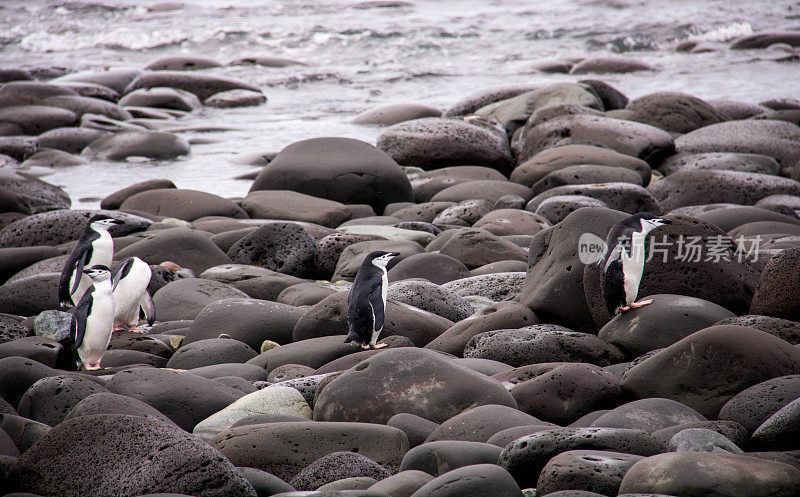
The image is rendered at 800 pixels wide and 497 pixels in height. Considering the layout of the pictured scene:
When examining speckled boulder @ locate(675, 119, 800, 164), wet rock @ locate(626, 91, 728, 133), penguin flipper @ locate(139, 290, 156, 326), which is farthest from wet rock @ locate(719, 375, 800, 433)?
wet rock @ locate(626, 91, 728, 133)

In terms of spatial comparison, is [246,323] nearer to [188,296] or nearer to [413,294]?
[188,296]

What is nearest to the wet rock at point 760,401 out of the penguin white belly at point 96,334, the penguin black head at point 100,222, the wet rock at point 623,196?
the penguin white belly at point 96,334

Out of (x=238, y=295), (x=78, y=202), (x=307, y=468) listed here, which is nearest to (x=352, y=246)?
(x=238, y=295)

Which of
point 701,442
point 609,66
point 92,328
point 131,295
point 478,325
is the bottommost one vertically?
point 609,66

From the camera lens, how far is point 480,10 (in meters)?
29.5

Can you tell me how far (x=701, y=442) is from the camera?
3293 mm

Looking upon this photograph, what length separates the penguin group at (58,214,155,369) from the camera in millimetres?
5340

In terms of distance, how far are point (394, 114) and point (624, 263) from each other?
1136 centimetres

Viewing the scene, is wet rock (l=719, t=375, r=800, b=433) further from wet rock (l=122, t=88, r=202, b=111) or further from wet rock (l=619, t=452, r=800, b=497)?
wet rock (l=122, t=88, r=202, b=111)

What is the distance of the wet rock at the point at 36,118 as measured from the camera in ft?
49.7

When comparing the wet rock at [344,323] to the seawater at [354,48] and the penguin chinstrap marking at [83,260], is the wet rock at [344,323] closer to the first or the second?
the penguin chinstrap marking at [83,260]

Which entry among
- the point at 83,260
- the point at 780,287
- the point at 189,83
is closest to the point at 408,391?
the point at 780,287

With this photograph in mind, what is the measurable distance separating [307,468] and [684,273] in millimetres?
3253

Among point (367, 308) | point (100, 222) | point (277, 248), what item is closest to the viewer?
point (367, 308)
